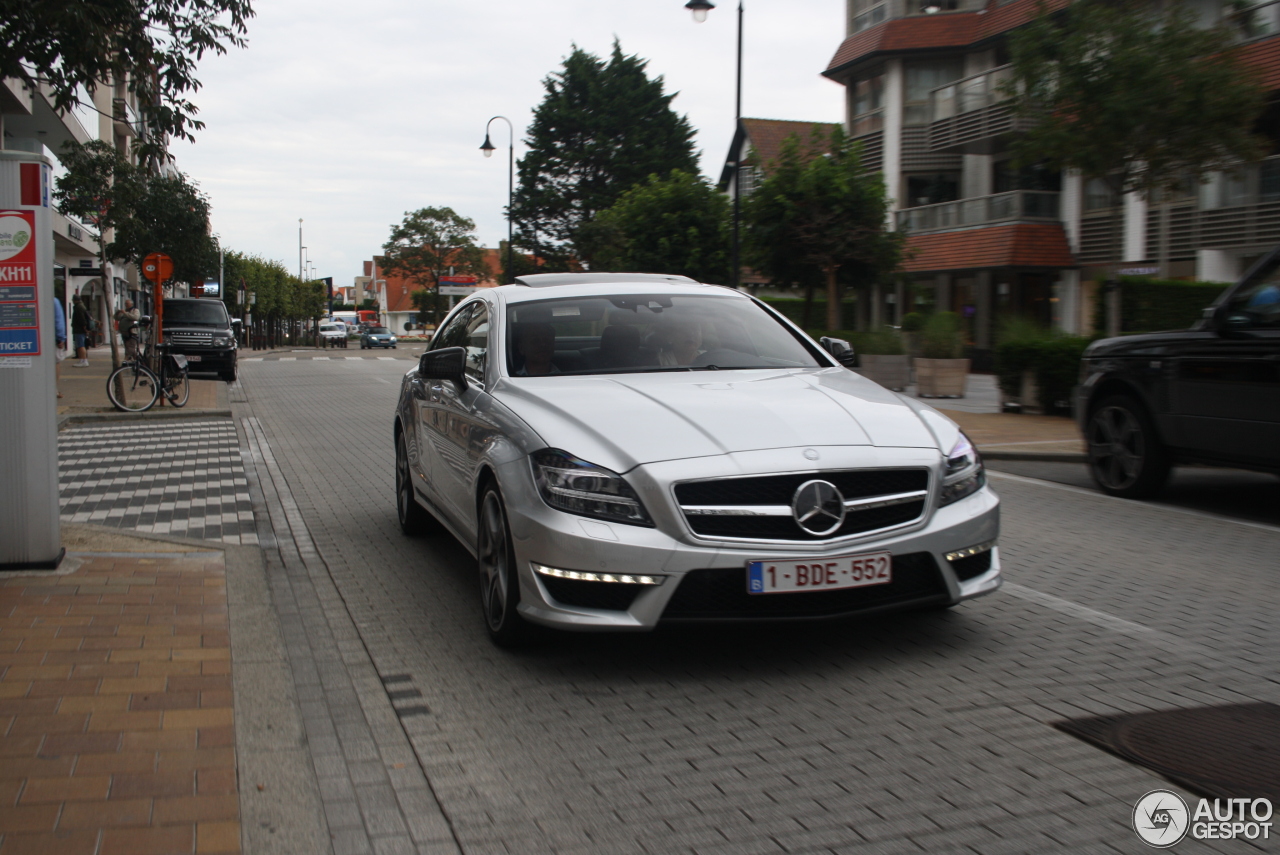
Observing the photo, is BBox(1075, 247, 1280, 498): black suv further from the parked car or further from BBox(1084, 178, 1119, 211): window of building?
the parked car

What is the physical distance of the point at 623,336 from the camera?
19.3 feet

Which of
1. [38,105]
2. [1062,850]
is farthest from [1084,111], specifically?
[38,105]

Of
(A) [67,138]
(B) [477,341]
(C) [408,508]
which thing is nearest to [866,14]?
(A) [67,138]

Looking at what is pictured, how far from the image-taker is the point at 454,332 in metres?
7.16

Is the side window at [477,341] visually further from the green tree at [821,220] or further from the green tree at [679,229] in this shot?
the green tree at [679,229]

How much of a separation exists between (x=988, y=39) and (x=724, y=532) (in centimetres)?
3385

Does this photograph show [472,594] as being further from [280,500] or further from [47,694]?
[280,500]

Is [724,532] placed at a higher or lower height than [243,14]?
lower

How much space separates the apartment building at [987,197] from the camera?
26531 millimetres

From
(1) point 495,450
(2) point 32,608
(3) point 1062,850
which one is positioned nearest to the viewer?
(3) point 1062,850

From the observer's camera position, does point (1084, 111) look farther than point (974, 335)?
No

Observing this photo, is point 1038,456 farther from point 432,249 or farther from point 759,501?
point 432,249

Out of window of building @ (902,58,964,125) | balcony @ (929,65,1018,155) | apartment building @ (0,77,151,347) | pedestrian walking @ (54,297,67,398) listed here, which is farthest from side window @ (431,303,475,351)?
window of building @ (902,58,964,125)

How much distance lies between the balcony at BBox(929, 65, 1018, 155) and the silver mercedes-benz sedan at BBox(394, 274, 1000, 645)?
28.7 meters
